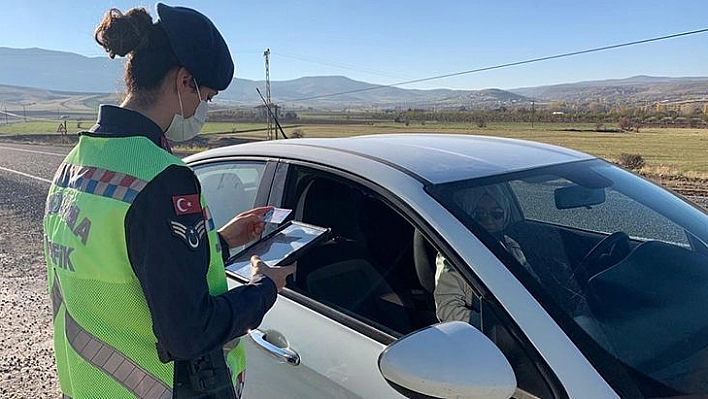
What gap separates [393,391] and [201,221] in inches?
29.4

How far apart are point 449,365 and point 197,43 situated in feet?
3.31

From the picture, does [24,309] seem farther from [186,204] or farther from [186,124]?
[186,204]

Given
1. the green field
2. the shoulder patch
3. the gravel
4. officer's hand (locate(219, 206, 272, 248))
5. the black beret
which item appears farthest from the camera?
the green field

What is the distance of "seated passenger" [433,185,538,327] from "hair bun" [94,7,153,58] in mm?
1037

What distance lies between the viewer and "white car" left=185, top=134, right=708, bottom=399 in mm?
1483

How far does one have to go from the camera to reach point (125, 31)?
1.48 m

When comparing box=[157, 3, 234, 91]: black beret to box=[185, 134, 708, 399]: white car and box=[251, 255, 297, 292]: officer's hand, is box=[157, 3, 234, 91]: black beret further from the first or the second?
box=[185, 134, 708, 399]: white car

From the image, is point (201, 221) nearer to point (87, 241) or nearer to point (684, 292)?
point (87, 241)

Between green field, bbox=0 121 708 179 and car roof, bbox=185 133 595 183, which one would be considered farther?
green field, bbox=0 121 708 179

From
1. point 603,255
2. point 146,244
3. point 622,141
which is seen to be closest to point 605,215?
point 603,255

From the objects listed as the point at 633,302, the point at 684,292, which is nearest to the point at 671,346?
the point at 633,302

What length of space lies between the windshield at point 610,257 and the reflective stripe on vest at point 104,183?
0.94m

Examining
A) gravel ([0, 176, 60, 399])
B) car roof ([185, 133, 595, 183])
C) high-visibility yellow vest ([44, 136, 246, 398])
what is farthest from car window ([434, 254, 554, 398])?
gravel ([0, 176, 60, 399])

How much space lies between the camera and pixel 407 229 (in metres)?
2.47
